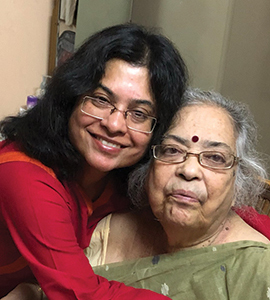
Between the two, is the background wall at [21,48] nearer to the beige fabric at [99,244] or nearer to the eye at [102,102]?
the beige fabric at [99,244]

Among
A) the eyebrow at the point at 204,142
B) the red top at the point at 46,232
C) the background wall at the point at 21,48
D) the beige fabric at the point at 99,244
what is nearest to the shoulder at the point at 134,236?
the beige fabric at the point at 99,244

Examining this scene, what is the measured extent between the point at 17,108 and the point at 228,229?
199cm

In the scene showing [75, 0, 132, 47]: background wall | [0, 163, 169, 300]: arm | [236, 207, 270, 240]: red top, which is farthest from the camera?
[75, 0, 132, 47]: background wall

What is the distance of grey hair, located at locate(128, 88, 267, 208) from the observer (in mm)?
1245

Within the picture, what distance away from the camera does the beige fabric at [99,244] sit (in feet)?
4.69

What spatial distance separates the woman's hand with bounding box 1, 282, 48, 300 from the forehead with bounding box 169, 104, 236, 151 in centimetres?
82

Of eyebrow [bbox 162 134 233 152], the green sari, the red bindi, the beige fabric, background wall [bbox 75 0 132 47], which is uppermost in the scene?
background wall [bbox 75 0 132 47]

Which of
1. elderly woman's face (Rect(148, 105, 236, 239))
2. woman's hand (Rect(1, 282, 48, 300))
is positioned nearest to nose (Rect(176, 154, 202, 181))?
elderly woman's face (Rect(148, 105, 236, 239))

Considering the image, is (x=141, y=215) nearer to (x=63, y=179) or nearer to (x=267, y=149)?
(x=63, y=179)

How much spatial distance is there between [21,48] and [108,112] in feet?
5.77

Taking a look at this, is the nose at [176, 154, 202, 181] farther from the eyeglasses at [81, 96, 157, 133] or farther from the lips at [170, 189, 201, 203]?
the eyeglasses at [81, 96, 157, 133]

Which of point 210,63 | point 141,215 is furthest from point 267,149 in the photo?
point 141,215

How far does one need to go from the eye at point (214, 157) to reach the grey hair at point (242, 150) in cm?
10

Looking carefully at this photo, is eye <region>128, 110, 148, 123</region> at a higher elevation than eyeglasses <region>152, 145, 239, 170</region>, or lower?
higher
